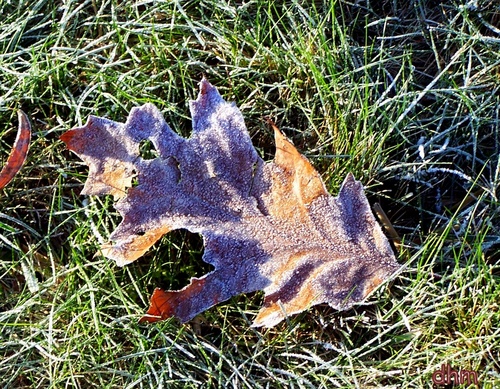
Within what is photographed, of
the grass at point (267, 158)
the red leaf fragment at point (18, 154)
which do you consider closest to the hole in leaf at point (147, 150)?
the grass at point (267, 158)

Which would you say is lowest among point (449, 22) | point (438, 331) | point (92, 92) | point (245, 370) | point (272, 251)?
point (438, 331)

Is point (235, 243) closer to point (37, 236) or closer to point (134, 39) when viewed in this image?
point (37, 236)

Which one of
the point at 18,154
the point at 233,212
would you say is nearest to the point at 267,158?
the point at 233,212

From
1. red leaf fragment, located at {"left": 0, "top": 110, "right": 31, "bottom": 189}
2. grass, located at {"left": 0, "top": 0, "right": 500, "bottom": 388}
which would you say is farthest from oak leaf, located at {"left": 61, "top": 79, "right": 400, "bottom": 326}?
red leaf fragment, located at {"left": 0, "top": 110, "right": 31, "bottom": 189}

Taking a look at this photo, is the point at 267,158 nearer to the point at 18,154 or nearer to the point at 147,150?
the point at 147,150

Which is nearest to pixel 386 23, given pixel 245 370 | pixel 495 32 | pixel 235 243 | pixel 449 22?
pixel 449 22

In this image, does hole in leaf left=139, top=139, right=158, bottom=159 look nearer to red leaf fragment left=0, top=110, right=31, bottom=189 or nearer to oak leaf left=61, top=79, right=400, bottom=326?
oak leaf left=61, top=79, right=400, bottom=326

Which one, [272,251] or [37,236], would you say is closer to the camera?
[272,251]
